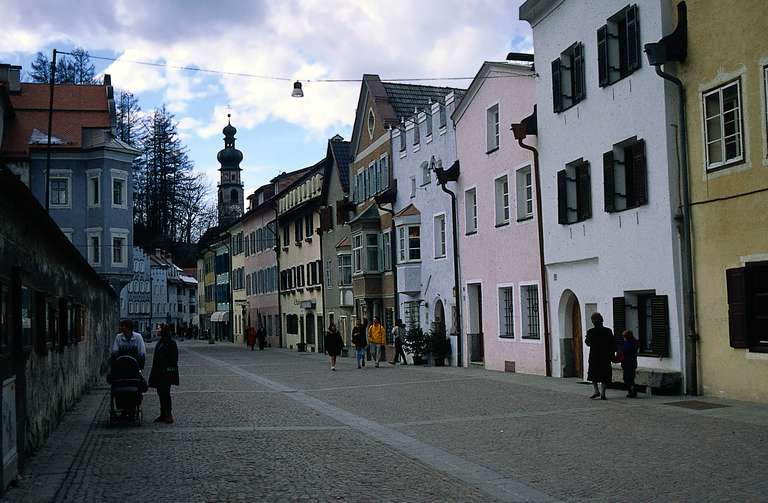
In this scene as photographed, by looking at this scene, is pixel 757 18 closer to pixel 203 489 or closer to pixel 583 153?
pixel 583 153

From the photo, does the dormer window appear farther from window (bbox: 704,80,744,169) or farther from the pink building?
window (bbox: 704,80,744,169)

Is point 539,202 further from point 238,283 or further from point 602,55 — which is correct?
point 238,283

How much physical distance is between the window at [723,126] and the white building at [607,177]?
43.8 inches

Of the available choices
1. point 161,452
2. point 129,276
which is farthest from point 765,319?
point 129,276

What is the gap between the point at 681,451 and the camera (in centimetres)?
1179

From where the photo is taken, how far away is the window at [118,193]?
51469 mm

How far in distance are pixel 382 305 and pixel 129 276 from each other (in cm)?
1691

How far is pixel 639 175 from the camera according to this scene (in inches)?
817

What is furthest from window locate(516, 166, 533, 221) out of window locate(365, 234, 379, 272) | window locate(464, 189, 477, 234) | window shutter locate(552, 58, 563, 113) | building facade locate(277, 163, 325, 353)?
building facade locate(277, 163, 325, 353)

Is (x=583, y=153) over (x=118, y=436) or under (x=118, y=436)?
over

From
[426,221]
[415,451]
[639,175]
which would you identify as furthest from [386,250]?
[415,451]

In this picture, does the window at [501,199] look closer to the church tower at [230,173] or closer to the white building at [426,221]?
the white building at [426,221]

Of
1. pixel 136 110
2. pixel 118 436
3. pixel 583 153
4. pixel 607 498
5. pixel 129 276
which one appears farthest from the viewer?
pixel 136 110

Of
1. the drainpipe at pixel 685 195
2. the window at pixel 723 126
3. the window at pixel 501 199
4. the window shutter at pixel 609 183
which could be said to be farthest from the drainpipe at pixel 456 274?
the window at pixel 723 126
